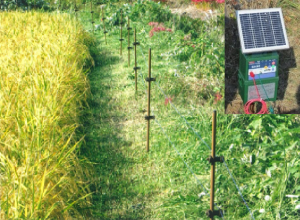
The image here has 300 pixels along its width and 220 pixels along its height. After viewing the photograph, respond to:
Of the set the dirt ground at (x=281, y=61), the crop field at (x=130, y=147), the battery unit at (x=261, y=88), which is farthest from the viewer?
the dirt ground at (x=281, y=61)

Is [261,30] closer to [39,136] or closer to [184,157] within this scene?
[184,157]

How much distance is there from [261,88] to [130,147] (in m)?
1.52

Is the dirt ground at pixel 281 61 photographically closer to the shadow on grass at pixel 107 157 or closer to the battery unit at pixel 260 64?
the battery unit at pixel 260 64

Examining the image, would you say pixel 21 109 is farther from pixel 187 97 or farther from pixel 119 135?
pixel 187 97

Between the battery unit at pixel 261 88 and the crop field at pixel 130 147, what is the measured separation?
0.29 m

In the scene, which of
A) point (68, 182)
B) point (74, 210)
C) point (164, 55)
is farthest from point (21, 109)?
point (164, 55)

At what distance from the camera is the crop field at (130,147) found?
102 inches

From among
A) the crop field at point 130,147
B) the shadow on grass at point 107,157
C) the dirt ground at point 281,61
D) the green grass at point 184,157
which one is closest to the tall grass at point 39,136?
the crop field at point 130,147

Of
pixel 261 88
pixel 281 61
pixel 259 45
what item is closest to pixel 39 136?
pixel 259 45

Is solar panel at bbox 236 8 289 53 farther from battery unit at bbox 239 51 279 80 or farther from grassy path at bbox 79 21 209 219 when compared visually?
grassy path at bbox 79 21 209 219

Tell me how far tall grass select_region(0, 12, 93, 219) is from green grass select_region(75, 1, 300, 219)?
1.03 feet

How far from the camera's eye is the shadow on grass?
2.96 m

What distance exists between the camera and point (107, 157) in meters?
3.71

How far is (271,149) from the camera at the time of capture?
10.6ft
